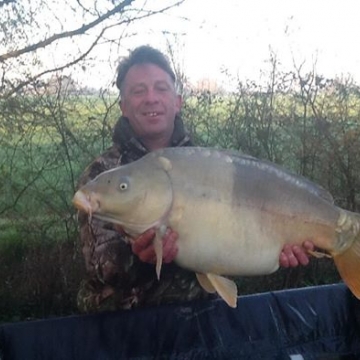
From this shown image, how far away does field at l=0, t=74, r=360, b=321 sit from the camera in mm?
4816

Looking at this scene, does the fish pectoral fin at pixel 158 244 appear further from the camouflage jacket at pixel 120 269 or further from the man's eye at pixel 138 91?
the man's eye at pixel 138 91

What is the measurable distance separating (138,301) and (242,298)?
43 centimetres

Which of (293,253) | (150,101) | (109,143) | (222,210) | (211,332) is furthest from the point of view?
(109,143)

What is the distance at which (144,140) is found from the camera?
239 cm

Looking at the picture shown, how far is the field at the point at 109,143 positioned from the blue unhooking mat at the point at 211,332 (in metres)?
1.89

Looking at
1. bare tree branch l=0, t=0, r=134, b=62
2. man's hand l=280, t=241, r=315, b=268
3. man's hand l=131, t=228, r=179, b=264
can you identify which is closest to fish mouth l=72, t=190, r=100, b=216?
man's hand l=131, t=228, r=179, b=264

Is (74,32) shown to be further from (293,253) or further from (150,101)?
(293,253)

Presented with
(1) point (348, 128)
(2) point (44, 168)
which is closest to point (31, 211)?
(2) point (44, 168)

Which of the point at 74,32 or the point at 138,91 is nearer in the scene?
the point at 138,91

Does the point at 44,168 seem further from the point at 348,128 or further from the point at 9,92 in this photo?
the point at 348,128

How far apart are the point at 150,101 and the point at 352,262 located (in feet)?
2.73

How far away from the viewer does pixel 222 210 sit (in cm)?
186

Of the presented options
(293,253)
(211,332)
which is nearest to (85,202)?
(293,253)

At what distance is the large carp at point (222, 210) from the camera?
5.90ft
